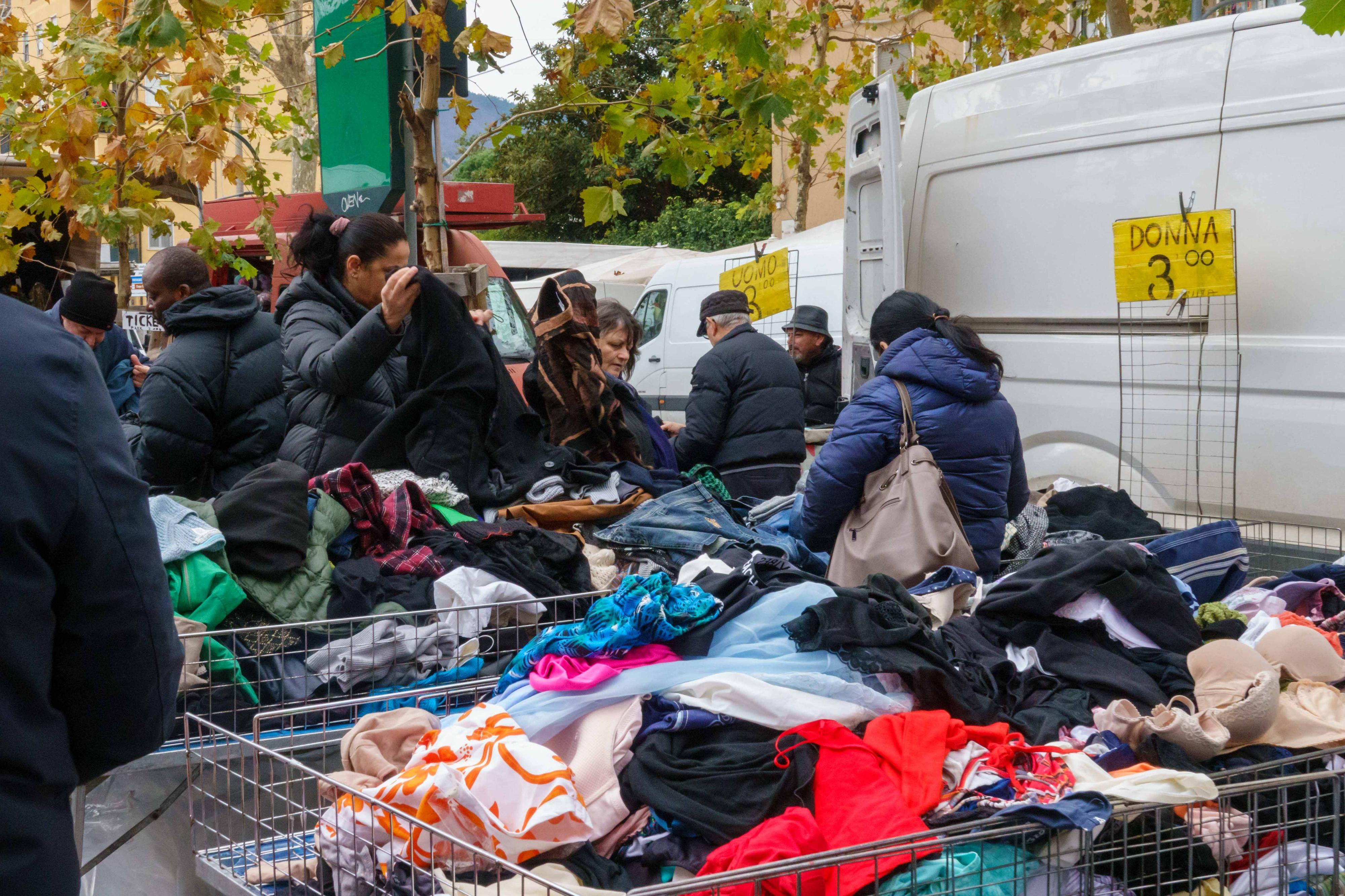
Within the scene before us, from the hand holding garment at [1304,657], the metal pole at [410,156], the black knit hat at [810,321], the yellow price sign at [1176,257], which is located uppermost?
the metal pole at [410,156]

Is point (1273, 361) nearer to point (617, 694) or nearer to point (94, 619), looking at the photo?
point (617, 694)

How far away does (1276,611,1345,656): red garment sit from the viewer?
298 centimetres

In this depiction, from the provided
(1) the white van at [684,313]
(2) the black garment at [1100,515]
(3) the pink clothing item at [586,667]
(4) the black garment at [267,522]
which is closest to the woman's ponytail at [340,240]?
(4) the black garment at [267,522]

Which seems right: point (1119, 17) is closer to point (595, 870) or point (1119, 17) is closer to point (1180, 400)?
point (1180, 400)

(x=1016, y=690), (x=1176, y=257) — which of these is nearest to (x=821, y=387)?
(x=1176, y=257)

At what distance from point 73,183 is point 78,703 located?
5.35 m

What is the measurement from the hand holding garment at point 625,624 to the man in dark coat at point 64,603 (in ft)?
3.79

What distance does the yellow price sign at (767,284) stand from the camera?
657 cm

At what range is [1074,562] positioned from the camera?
2.99 m

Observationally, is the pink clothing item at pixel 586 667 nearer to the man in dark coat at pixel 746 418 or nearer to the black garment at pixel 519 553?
the black garment at pixel 519 553

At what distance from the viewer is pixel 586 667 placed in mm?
2604

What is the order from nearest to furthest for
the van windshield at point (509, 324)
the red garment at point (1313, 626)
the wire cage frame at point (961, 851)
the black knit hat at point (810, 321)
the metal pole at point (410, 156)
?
the wire cage frame at point (961, 851)
the red garment at point (1313, 626)
the metal pole at point (410, 156)
the black knit hat at point (810, 321)
the van windshield at point (509, 324)

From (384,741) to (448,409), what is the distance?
140 cm

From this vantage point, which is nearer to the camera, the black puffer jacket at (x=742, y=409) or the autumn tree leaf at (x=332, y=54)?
the autumn tree leaf at (x=332, y=54)
